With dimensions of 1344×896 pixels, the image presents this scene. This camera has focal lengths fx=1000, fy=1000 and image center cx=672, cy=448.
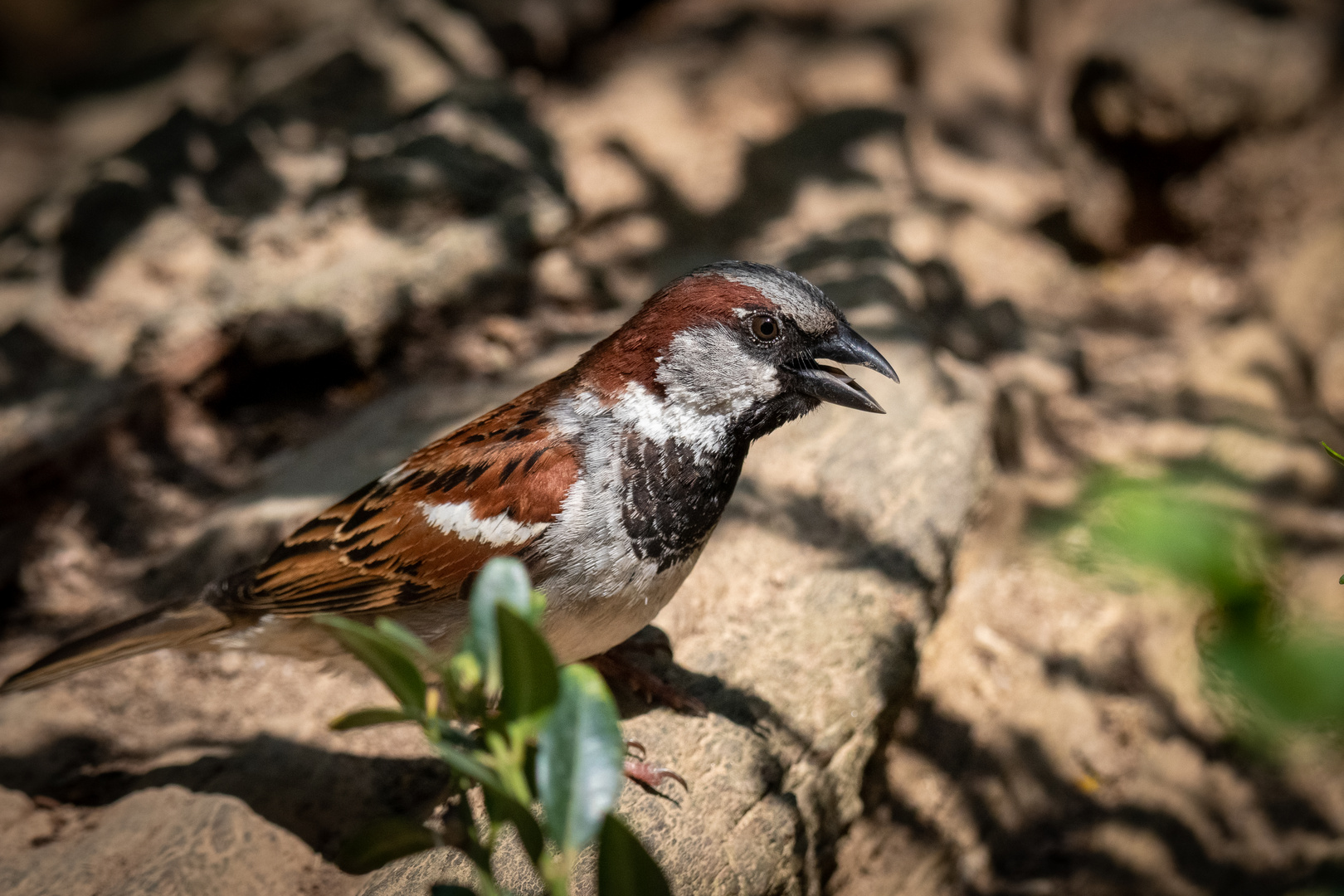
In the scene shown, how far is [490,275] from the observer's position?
5324 millimetres

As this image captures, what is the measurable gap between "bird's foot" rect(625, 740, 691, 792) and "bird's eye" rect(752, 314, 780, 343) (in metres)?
1.24

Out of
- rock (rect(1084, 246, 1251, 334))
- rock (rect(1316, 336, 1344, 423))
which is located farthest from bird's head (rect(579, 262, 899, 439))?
rock (rect(1084, 246, 1251, 334))

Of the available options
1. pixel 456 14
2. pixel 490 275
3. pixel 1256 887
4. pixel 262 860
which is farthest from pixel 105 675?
pixel 456 14

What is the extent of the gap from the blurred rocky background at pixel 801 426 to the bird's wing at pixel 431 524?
679 mm

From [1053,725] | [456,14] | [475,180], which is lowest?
[1053,725]

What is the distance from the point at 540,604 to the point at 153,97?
26.9ft

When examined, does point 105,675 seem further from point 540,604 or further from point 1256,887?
point 1256,887

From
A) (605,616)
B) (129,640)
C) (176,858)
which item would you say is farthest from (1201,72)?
(176,858)

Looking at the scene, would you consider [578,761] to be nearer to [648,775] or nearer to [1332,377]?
[648,775]

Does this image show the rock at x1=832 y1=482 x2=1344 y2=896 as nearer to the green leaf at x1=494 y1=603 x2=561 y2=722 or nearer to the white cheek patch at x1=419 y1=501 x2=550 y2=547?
the white cheek patch at x1=419 y1=501 x2=550 y2=547

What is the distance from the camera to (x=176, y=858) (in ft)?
9.59

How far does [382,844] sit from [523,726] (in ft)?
1.45

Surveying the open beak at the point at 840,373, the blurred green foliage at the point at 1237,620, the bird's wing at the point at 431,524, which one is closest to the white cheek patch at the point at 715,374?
the open beak at the point at 840,373

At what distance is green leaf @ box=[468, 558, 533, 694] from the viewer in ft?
4.84
